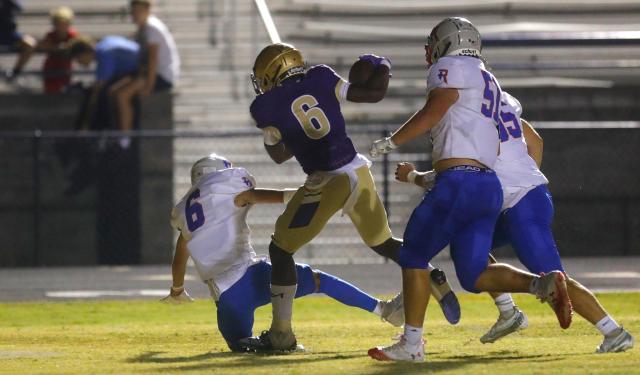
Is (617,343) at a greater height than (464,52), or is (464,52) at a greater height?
(464,52)

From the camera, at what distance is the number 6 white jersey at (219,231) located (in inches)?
321

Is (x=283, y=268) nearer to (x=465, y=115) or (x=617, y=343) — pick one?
(x=465, y=115)

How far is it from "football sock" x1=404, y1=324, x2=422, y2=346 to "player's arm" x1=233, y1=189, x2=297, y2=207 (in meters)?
1.13

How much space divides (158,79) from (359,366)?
9.29m

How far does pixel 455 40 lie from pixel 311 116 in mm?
842

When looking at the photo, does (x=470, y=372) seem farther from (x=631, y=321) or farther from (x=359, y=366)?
(x=631, y=321)

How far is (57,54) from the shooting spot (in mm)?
16922

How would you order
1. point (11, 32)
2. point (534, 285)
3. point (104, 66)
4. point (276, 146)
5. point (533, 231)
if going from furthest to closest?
point (11, 32)
point (104, 66)
point (276, 146)
point (533, 231)
point (534, 285)

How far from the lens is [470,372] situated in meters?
6.72

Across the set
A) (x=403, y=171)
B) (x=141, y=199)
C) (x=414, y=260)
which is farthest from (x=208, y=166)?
(x=141, y=199)

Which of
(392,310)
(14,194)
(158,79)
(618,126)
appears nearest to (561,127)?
(618,126)

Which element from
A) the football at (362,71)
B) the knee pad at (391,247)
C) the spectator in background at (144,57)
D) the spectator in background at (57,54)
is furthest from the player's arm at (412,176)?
the spectator in background at (57,54)

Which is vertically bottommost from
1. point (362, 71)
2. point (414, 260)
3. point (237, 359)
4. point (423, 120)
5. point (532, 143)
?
point (237, 359)

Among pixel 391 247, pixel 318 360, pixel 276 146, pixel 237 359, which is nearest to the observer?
pixel 318 360
